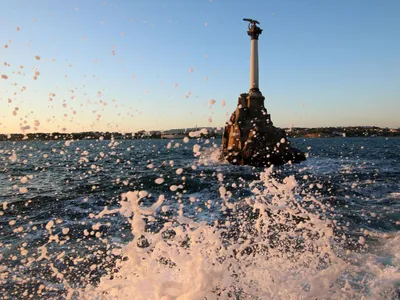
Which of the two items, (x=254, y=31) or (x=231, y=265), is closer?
(x=231, y=265)

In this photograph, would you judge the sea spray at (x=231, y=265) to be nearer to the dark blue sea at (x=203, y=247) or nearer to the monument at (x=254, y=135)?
the dark blue sea at (x=203, y=247)

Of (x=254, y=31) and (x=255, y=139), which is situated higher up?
Result: (x=254, y=31)

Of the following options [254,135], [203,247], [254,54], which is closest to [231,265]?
[203,247]

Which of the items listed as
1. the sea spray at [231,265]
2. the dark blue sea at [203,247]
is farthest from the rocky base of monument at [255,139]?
the sea spray at [231,265]

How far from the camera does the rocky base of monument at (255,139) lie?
1457 inches

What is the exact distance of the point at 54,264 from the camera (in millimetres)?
7715

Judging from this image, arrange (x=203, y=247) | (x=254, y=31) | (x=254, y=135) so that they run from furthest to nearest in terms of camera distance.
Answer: (x=254, y=31), (x=254, y=135), (x=203, y=247)

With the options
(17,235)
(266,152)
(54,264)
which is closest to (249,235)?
(54,264)

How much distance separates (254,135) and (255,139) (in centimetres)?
51

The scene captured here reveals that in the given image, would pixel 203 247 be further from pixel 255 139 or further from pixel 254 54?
pixel 254 54

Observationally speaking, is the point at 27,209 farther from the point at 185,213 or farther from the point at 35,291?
the point at 35,291

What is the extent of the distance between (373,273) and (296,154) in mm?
34821

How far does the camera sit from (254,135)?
37.9 metres

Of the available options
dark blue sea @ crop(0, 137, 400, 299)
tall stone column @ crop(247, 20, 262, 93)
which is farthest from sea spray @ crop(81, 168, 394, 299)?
tall stone column @ crop(247, 20, 262, 93)
